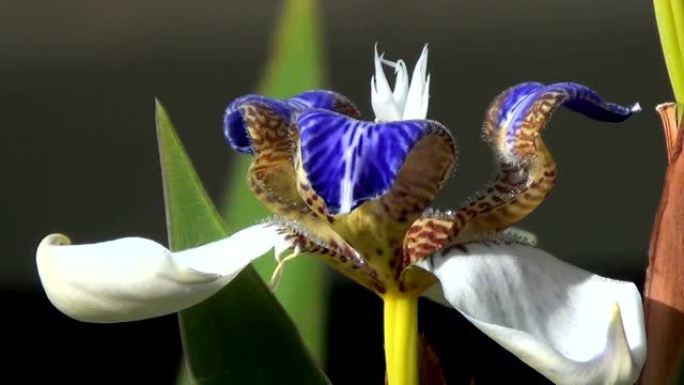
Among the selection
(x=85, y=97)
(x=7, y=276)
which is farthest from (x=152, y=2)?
(x=7, y=276)

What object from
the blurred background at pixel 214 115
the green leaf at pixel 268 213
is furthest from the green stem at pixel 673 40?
the blurred background at pixel 214 115

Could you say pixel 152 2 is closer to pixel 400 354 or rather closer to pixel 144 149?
pixel 144 149

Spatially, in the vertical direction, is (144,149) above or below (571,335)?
below

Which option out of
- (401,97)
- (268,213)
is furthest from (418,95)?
(268,213)

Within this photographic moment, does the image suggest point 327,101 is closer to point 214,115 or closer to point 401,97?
point 401,97

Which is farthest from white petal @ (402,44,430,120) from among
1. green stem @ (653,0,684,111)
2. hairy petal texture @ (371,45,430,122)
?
green stem @ (653,0,684,111)

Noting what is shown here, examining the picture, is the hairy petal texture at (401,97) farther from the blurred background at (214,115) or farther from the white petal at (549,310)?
the blurred background at (214,115)

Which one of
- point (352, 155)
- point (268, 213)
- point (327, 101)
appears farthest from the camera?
point (268, 213)

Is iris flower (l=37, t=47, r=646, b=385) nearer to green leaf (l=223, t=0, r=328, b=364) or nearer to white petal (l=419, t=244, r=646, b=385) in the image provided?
white petal (l=419, t=244, r=646, b=385)
